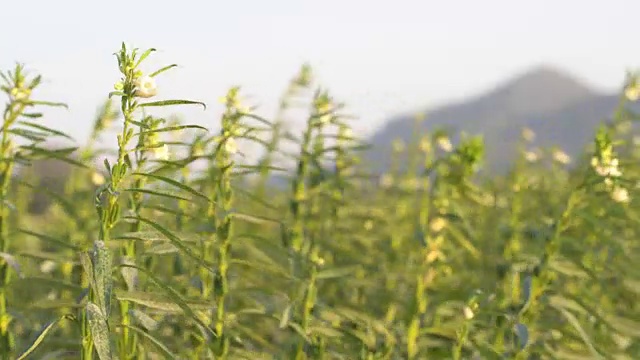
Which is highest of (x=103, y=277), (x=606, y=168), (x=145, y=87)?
(x=145, y=87)

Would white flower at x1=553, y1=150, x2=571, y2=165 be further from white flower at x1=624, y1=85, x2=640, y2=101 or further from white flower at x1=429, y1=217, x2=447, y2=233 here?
white flower at x1=429, y1=217, x2=447, y2=233

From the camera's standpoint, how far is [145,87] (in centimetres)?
252

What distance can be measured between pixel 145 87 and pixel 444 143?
2.99m

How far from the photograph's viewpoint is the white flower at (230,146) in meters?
3.58

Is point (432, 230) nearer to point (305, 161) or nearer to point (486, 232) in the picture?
point (305, 161)

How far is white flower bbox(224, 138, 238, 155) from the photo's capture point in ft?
11.7

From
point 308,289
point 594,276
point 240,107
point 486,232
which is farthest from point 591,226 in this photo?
point 486,232

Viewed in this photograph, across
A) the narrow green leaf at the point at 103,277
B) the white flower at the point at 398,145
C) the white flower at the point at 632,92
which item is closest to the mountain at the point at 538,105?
the white flower at the point at 398,145

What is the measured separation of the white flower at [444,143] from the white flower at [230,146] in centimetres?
190

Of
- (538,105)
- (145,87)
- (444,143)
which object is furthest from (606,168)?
(538,105)

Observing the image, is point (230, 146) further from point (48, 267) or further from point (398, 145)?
point (398, 145)

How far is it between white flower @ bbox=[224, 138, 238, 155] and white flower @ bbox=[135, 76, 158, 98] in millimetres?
1051

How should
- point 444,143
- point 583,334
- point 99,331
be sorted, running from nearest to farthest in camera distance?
point 99,331, point 583,334, point 444,143

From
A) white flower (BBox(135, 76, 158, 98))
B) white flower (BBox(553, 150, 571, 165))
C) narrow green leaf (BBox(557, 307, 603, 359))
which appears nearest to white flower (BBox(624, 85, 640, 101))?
white flower (BBox(553, 150, 571, 165))
